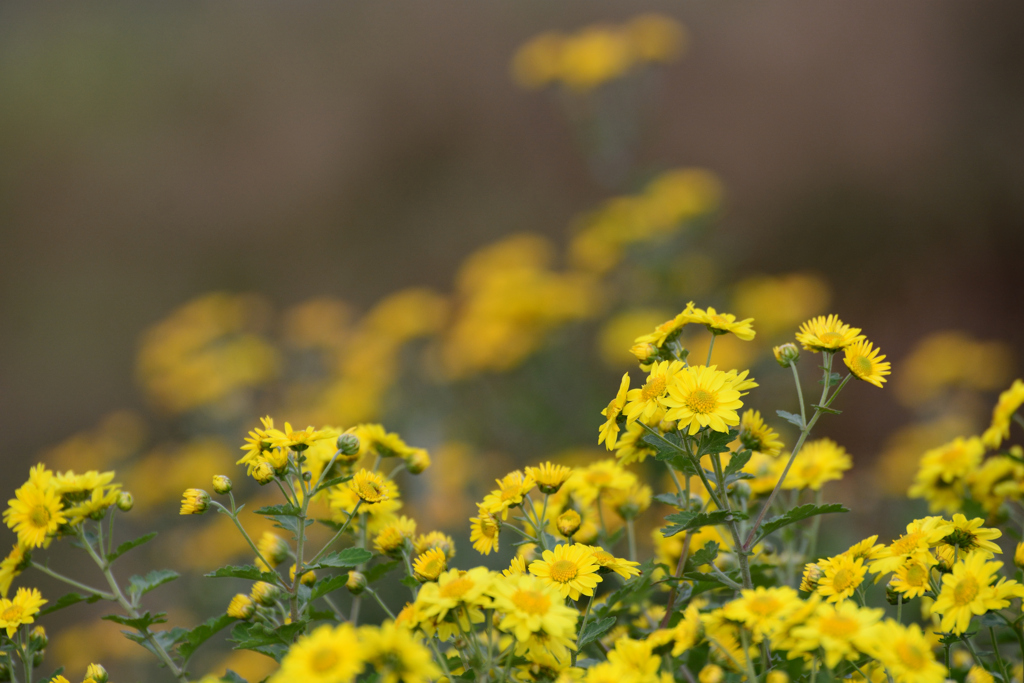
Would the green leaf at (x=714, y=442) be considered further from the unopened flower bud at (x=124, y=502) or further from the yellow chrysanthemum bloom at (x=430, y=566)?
the unopened flower bud at (x=124, y=502)

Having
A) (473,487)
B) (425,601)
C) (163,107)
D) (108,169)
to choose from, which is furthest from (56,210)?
(425,601)

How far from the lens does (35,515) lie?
3.85 ft

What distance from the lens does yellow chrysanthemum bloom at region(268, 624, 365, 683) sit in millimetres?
739

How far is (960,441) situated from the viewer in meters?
1.41

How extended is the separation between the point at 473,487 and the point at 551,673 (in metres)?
2.06

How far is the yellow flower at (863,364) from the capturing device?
112 centimetres

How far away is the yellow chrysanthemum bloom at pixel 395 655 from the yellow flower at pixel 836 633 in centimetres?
39

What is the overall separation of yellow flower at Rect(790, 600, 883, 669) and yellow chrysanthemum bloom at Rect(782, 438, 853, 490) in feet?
1.58

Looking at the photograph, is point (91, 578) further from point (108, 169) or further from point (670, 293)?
point (108, 169)

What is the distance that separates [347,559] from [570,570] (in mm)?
318

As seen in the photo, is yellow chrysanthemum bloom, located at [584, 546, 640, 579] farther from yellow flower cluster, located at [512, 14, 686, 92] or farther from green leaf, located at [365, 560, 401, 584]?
yellow flower cluster, located at [512, 14, 686, 92]

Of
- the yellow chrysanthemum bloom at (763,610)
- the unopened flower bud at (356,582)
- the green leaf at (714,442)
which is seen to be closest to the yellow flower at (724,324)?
the green leaf at (714,442)

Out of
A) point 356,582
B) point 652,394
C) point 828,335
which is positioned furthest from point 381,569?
point 828,335

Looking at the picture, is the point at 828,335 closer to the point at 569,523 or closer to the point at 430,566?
the point at 569,523
